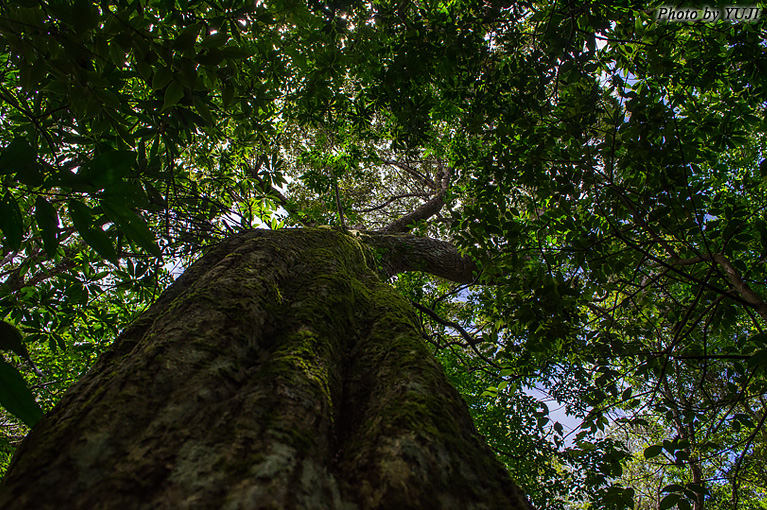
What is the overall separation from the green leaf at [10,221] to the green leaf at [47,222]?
3.5 inches

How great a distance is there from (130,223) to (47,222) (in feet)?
0.75

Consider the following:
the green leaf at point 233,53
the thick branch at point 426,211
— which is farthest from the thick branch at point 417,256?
the green leaf at point 233,53

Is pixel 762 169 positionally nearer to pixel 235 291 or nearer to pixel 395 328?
pixel 395 328

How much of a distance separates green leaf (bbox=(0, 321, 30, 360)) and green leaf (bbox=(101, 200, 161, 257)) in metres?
0.43

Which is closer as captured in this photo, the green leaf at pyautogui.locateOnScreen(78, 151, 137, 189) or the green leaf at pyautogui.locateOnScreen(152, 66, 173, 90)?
the green leaf at pyautogui.locateOnScreen(78, 151, 137, 189)

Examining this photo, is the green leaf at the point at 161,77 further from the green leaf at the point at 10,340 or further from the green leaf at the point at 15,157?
the green leaf at the point at 10,340

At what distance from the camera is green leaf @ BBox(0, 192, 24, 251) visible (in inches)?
36.6

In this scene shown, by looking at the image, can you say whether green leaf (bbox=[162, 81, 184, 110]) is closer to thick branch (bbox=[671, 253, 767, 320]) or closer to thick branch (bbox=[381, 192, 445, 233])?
thick branch (bbox=[671, 253, 767, 320])

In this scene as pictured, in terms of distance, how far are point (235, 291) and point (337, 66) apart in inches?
83.7

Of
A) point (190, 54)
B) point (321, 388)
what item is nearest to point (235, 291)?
point (321, 388)

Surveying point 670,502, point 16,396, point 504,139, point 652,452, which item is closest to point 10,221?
point 16,396

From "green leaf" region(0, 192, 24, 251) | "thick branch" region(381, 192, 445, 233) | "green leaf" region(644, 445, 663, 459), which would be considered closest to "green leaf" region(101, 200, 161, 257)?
"green leaf" region(0, 192, 24, 251)

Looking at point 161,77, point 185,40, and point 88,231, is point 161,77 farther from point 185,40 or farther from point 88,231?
point 88,231

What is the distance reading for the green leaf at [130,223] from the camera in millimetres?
849
